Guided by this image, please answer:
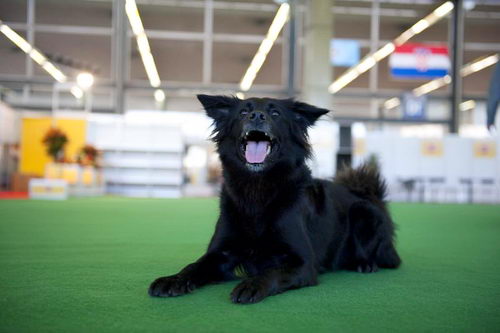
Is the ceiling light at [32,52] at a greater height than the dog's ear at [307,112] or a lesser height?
greater

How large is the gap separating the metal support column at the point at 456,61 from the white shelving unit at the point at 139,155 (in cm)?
986

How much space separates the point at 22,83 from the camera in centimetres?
1627

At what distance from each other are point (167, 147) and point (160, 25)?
4.81m

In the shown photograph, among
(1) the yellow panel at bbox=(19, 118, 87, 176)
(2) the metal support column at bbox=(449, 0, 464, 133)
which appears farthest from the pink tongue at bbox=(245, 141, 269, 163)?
(2) the metal support column at bbox=(449, 0, 464, 133)

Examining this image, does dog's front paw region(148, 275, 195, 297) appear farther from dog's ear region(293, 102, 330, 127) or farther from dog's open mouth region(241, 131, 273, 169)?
dog's ear region(293, 102, 330, 127)

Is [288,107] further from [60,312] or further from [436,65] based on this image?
[436,65]

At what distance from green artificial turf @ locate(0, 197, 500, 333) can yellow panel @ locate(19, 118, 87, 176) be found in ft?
35.0

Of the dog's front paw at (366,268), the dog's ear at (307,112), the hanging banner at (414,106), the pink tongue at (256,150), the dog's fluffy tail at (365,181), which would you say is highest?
the hanging banner at (414,106)

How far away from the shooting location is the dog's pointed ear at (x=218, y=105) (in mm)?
2982

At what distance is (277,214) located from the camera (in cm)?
251

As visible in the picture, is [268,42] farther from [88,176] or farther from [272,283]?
[272,283]

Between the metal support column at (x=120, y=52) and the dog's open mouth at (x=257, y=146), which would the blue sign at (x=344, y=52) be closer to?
the metal support column at (x=120, y=52)

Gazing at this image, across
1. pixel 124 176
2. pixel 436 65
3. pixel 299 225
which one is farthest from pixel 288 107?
pixel 436 65

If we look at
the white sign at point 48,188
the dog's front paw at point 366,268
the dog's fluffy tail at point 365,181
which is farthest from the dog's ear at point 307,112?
the white sign at point 48,188
